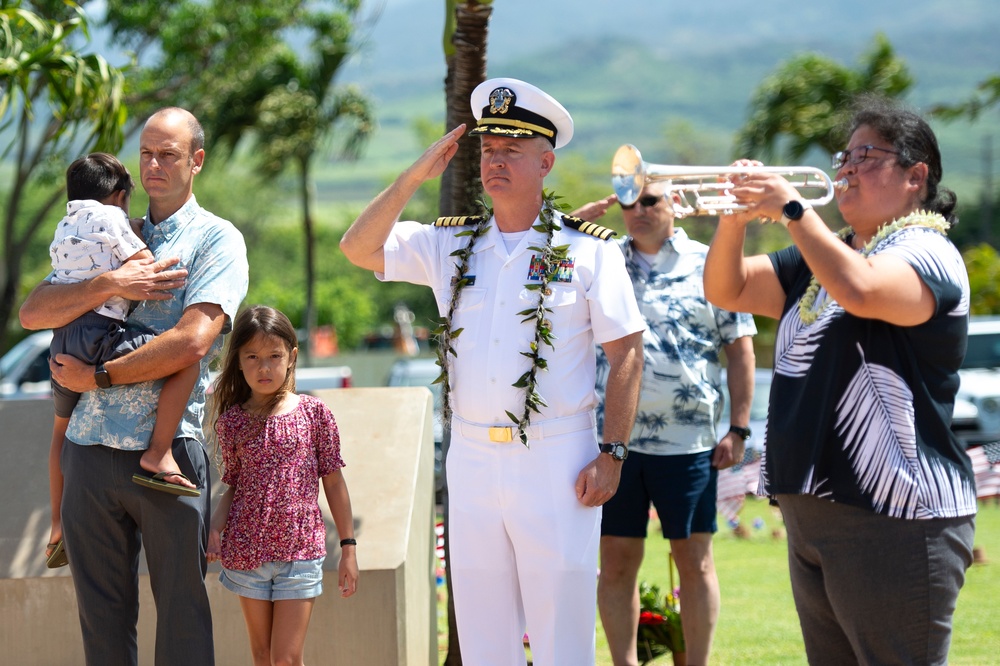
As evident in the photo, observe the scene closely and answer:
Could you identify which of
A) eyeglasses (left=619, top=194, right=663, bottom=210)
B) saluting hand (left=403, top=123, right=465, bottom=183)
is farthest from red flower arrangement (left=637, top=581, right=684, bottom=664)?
saluting hand (left=403, top=123, right=465, bottom=183)

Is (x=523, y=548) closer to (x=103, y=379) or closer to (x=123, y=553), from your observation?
(x=123, y=553)

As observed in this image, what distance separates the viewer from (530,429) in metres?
3.80

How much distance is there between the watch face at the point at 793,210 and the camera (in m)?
3.21

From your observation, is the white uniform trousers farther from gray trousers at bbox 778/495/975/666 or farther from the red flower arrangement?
the red flower arrangement

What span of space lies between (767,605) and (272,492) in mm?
4239

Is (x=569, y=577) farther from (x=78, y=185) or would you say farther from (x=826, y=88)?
(x=826, y=88)

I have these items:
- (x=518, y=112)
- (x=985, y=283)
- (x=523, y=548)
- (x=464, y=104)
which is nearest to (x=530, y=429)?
(x=523, y=548)

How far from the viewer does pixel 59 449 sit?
4.08 meters

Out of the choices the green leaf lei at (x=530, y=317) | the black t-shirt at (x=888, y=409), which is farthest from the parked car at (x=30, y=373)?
the black t-shirt at (x=888, y=409)

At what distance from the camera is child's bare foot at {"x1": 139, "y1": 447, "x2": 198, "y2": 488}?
3729 mm

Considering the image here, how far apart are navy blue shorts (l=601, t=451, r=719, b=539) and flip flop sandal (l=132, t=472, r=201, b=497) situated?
2.03 meters

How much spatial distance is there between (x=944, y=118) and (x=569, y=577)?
54.1 ft

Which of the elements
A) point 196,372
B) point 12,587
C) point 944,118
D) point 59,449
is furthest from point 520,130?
point 944,118

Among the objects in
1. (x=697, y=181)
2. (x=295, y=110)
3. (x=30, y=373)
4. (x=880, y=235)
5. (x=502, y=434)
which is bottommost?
(x=30, y=373)
